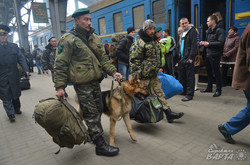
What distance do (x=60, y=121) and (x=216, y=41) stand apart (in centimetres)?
439

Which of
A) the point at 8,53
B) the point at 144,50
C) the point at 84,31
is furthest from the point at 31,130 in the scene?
the point at 144,50

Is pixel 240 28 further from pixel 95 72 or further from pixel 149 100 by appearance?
pixel 95 72

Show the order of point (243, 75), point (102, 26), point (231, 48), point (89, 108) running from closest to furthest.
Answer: point (243, 75), point (89, 108), point (231, 48), point (102, 26)

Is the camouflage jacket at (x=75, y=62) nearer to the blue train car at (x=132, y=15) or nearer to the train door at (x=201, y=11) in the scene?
the train door at (x=201, y=11)

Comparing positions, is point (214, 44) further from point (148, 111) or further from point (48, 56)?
point (48, 56)

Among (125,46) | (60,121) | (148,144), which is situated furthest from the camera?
(125,46)

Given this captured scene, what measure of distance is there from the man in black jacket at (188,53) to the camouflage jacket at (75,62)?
2866 mm

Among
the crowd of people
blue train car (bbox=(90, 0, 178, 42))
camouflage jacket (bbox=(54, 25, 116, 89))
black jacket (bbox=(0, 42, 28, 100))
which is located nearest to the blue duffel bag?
the crowd of people

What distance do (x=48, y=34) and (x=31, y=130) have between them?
21289mm

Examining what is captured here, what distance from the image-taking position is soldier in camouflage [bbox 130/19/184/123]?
10.6ft

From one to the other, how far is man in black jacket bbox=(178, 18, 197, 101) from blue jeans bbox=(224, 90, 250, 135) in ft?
7.31

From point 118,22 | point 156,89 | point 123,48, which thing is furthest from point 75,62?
point 118,22

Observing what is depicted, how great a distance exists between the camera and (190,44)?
4551mm

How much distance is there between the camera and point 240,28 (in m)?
5.47
